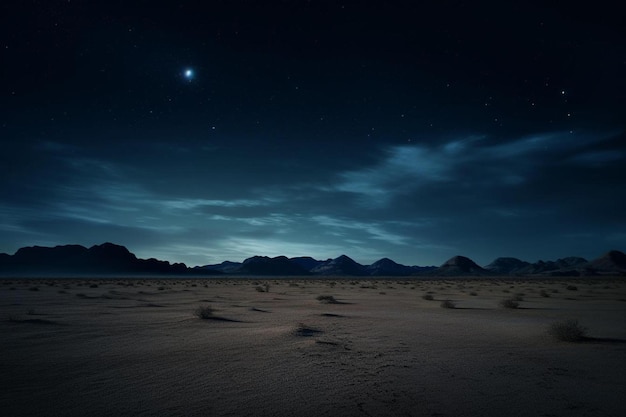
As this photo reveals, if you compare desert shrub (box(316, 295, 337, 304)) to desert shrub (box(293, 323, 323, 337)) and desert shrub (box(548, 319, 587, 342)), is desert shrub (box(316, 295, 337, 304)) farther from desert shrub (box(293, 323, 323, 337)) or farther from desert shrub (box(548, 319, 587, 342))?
desert shrub (box(548, 319, 587, 342))

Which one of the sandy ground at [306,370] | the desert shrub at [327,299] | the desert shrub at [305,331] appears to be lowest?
the sandy ground at [306,370]

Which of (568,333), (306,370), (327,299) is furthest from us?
(327,299)

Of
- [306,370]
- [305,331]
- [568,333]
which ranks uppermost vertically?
[568,333]

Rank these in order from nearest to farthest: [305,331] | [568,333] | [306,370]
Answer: [306,370], [568,333], [305,331]

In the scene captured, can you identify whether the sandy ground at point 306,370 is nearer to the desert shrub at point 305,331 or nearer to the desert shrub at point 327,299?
the desert shrub at point 305,331

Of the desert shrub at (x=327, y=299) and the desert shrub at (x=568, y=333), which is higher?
the desert shrub at (x=327, y=299)

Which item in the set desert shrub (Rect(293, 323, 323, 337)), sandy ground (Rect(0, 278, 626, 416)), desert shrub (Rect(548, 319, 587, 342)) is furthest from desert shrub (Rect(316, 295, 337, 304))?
desert shrub (Rect(548, 319, 587, 342))

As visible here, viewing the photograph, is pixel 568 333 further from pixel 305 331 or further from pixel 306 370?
pixel 306 370

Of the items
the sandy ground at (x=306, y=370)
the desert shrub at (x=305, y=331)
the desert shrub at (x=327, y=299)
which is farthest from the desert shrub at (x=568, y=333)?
the desert shrub at (x=327, y=299)

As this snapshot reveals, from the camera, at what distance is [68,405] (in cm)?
546

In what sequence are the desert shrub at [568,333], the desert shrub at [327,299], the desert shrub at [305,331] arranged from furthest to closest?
the desert shrub at [327,299]
the desert shrub at [305,331]
the desert shrub at [568,333]

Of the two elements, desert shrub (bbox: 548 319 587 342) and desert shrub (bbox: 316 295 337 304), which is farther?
desert shrub (bbox: 316 295 337 304)

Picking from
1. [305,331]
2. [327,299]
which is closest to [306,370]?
[305,331]

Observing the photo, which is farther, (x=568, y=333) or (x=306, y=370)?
(x=568, y=333)
